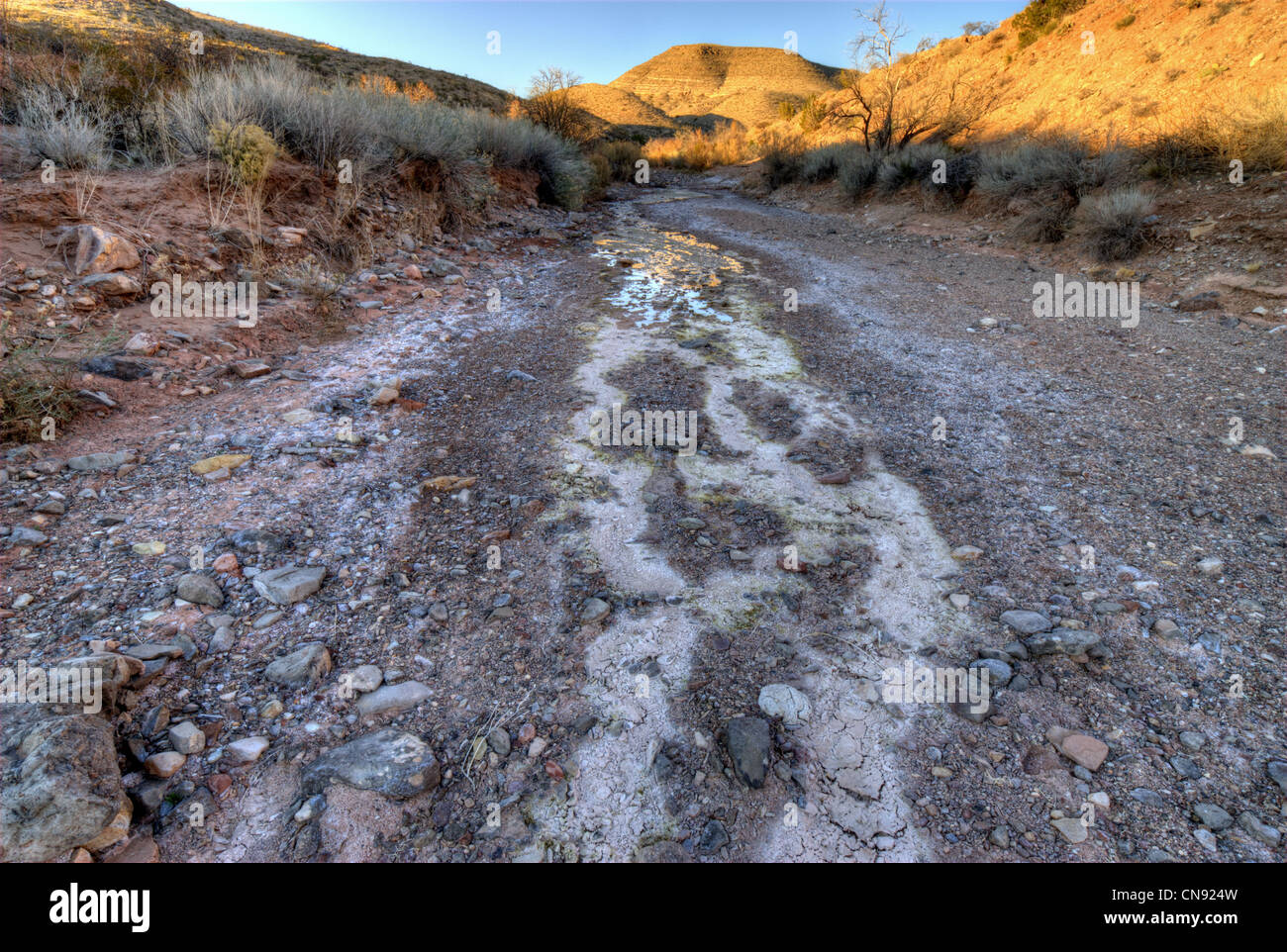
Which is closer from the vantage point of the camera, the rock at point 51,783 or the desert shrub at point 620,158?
the rock at point 51,783

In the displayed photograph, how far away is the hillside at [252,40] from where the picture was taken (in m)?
17.7

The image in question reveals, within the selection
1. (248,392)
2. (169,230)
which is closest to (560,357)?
(248,392)

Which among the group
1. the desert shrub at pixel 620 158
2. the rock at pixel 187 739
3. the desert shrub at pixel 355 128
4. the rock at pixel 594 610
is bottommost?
the rock at pixel 187 739

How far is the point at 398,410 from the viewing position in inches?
159

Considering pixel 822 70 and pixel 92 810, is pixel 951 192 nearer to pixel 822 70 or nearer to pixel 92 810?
pixel 92 810

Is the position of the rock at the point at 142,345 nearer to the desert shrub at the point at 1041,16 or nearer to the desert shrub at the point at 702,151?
the desert shrub at the point at 1041,16

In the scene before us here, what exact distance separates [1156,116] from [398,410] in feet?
44.1

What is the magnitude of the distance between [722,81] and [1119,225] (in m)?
72.3

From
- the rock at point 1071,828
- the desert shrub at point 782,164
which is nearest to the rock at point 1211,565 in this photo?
the rock at point 1071,828

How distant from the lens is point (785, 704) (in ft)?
6.70

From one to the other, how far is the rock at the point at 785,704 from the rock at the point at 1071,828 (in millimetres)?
708

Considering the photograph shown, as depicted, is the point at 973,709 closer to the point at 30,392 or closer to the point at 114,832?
the point at 114,832

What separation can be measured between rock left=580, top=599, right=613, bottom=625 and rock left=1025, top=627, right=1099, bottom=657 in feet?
5.23

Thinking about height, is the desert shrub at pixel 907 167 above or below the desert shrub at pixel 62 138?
above
